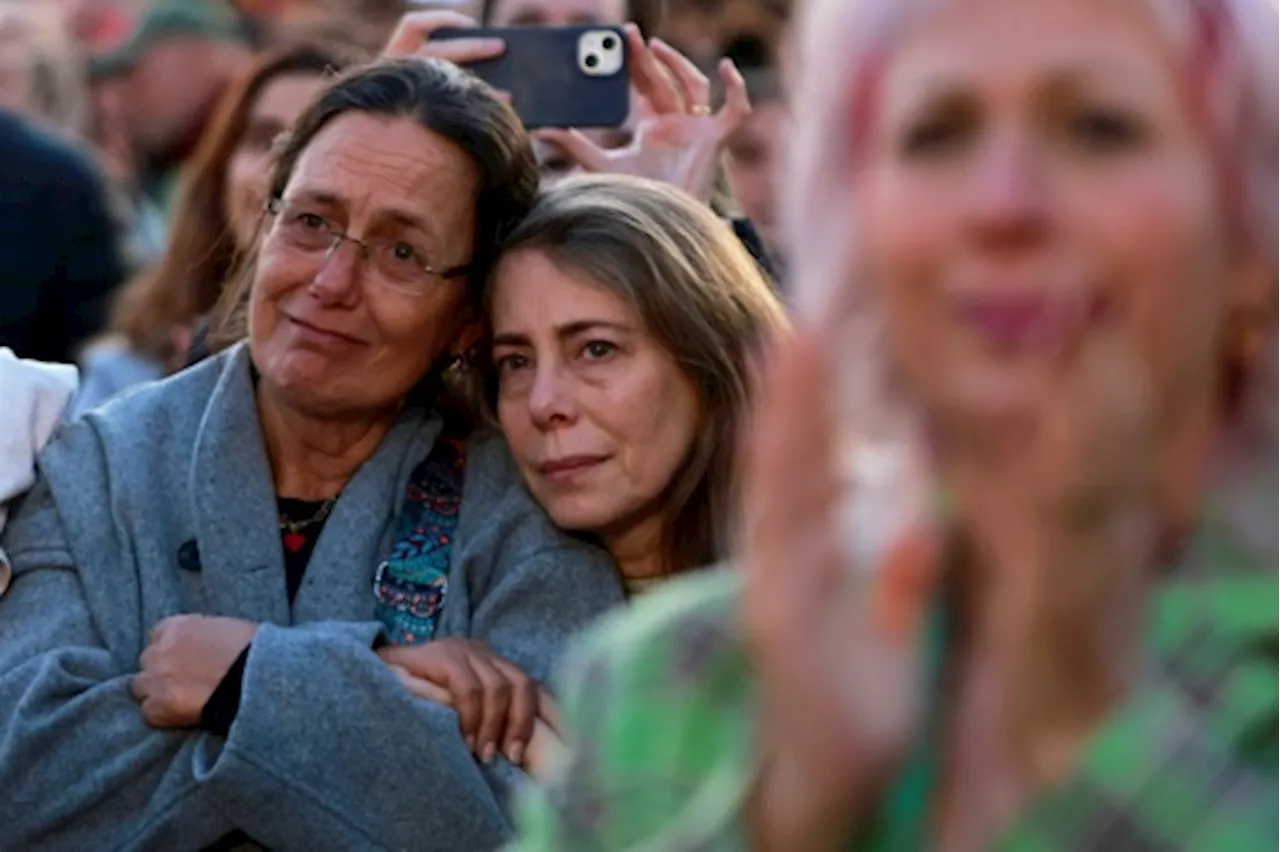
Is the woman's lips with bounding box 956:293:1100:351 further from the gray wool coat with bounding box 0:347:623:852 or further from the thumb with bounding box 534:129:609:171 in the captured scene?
the thumb with bounding box 534:129:609:171

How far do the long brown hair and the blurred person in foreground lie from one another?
2893 mm

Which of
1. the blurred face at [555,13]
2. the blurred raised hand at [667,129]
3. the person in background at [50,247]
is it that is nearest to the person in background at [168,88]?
the person in background at [50,247]

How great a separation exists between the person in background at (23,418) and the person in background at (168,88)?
383 centimetres

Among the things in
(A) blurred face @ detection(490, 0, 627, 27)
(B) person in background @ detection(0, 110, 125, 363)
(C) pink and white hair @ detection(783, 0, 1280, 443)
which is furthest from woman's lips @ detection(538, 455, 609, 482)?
(B) person in background @ detection(0, 110, 125, 363)

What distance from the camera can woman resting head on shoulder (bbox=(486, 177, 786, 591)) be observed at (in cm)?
308

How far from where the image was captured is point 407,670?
2898mm

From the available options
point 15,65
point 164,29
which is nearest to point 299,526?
point 15,65

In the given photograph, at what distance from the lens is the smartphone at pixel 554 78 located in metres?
3.81

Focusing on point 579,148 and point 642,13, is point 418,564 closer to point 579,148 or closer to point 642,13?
point 579,148

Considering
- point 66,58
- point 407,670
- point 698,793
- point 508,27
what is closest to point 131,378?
point 508,27

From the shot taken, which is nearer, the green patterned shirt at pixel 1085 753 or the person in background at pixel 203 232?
the green patterned shirt at pixel 1085 753

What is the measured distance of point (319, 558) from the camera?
3.02 m

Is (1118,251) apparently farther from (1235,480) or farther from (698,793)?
(698,793)

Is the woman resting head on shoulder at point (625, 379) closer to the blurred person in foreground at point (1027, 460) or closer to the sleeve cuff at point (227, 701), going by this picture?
Result: the sleeve cuff at point (227, 701)
